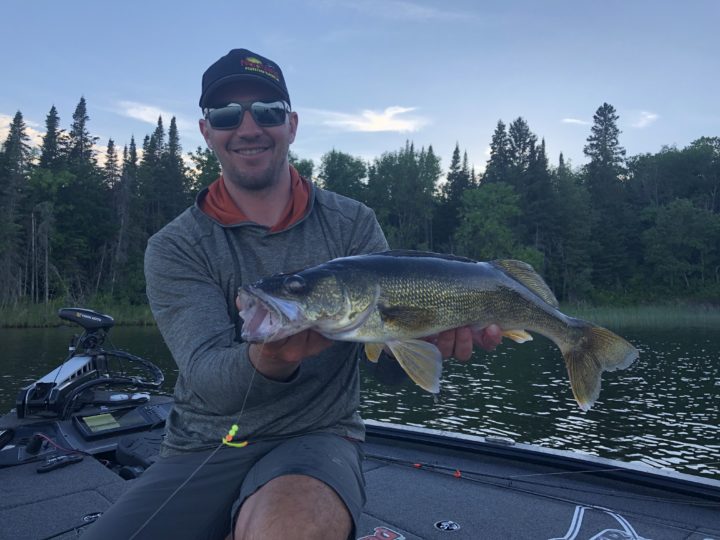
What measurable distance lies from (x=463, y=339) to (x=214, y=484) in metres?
1.39

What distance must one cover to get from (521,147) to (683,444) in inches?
2491

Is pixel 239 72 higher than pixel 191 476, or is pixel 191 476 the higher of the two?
pixel 239 72

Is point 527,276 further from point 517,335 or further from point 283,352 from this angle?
point 283,352

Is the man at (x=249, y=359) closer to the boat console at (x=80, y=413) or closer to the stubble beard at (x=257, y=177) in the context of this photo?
the stubble beard at (x=257, y=177)

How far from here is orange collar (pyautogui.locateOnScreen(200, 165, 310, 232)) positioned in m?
3.18

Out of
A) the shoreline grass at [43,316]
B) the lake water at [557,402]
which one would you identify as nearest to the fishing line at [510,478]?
the lake water at [557,402]

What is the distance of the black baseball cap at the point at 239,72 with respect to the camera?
331cm

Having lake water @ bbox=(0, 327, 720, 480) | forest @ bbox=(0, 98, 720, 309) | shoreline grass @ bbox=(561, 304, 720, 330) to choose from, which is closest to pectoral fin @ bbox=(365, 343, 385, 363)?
lake water @ bbox=(0, 327, 720, 480)

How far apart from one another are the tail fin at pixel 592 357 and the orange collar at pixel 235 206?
1676 mm

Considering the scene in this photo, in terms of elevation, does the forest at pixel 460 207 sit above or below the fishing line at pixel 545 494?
above

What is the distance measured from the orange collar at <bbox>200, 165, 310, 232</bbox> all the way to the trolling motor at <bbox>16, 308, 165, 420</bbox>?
127 inches

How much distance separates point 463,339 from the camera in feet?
9.93

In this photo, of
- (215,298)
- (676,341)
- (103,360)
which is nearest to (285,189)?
(215,298)

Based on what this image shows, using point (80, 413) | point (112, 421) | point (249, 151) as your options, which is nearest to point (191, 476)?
point (249, 151)
